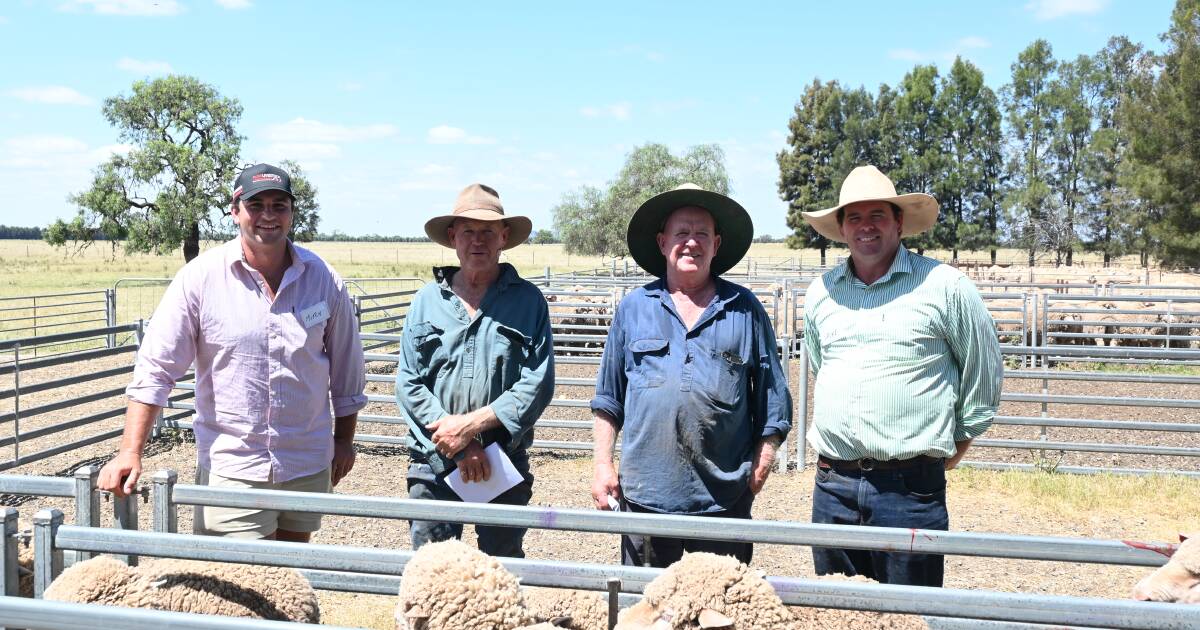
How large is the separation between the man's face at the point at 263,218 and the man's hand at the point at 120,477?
0.85 meters

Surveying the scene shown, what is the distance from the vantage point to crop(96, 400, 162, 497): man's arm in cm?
243

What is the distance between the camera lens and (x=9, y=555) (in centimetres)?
206

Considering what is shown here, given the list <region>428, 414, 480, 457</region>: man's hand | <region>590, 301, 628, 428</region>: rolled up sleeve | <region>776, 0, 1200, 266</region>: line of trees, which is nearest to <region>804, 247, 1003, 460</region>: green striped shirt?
<region>590, 301, 628, 428</region>: rolled up sleeve

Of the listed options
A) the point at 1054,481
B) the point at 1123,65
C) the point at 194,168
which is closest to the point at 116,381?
the point at 1054,481

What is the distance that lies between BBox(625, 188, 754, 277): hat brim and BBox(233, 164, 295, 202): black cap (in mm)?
1191

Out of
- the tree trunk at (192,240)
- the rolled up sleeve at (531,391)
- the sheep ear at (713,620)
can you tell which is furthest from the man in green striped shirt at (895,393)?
the tree trunk at (192,240)

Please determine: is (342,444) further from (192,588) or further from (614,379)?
(192,588)

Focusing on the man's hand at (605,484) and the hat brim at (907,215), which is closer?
the man's hand at (605,484)

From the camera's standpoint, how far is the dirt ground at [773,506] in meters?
5.13

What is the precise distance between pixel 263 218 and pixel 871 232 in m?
2.10

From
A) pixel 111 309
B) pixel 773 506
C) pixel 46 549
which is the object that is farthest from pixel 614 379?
pixel 111 309

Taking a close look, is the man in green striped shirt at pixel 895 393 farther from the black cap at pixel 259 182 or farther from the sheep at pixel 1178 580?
the black cap at pixel 259 182

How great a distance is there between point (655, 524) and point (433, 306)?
165cm

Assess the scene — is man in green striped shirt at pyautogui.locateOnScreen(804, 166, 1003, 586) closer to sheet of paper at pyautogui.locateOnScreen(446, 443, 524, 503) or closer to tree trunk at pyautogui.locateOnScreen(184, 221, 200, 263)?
sheet of paper at pyautogui.locateOnScreen(446, 443, 524, 503)
